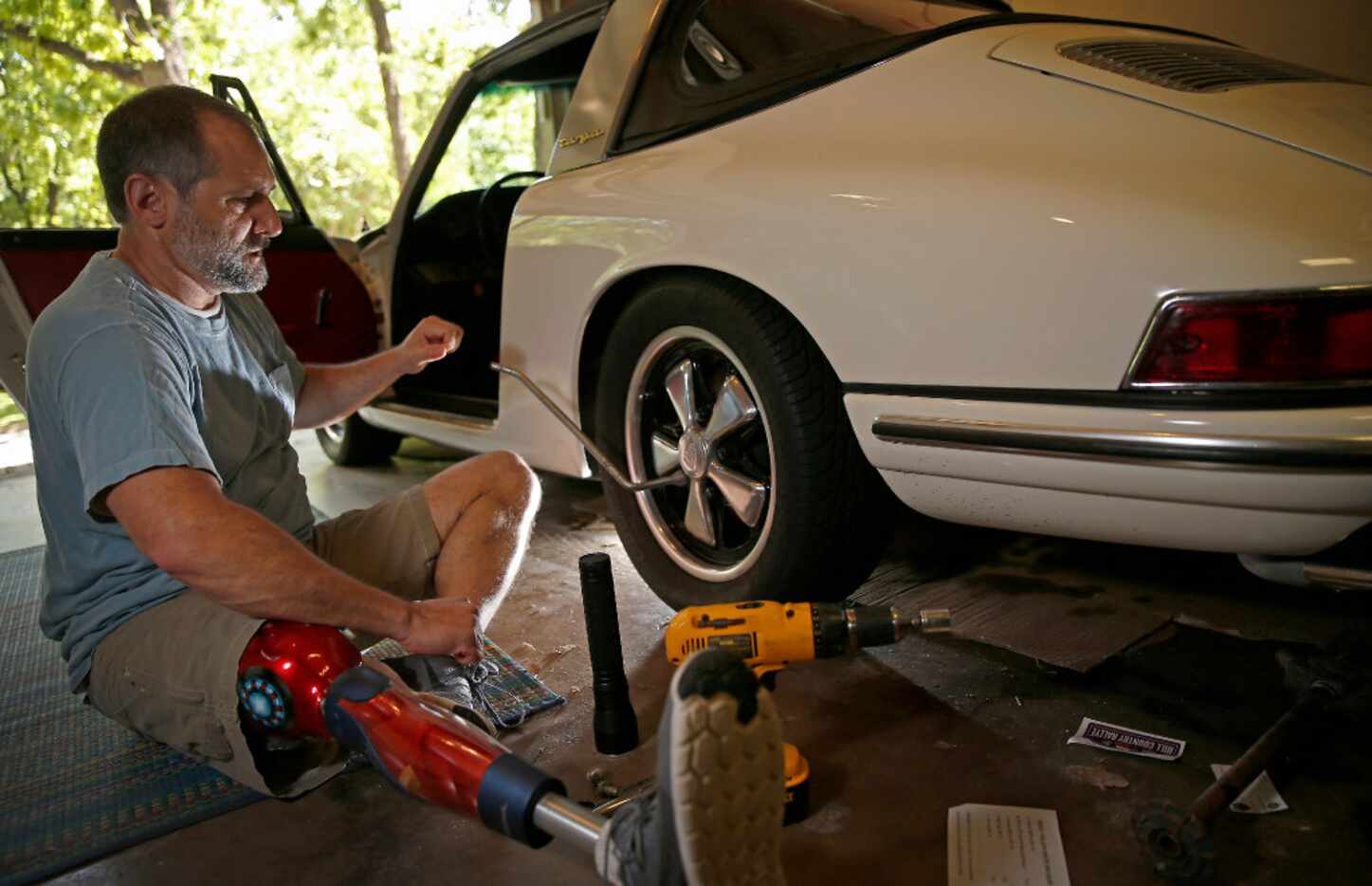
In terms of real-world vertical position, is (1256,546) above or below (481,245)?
below

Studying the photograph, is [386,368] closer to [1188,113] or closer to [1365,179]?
[1188,113]

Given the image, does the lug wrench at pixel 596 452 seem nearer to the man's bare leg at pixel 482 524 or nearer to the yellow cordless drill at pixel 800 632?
the man's bare leg at pixel 482 524

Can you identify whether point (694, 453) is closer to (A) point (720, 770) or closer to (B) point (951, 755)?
(B) point (951, 755)

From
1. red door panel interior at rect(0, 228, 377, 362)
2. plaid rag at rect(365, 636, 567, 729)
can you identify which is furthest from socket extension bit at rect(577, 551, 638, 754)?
red door panel interior at rect(0, 228, 377, 362)

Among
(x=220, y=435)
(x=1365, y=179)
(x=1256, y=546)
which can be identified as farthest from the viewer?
(x=220, y=435)

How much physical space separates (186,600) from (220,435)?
0.32m

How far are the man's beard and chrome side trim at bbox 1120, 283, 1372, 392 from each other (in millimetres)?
1579

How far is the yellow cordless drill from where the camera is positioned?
1.50 m

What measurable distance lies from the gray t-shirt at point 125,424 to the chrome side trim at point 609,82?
98 cm

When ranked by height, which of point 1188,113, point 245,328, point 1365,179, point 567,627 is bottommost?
point 567,627

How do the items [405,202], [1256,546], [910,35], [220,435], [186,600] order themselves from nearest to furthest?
[1256,546] → [186,600] → [220,435] → [910,35] → [405,202]

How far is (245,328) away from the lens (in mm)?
2006

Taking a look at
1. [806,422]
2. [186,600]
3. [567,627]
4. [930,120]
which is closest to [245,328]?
[186,600]

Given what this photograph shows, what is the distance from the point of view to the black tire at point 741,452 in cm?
189
